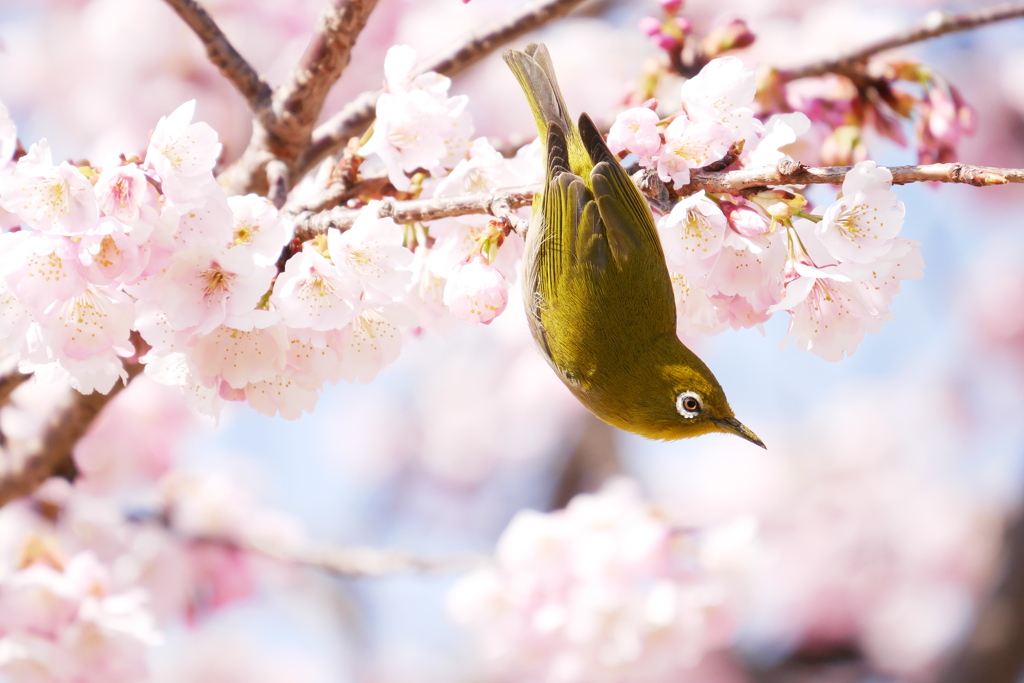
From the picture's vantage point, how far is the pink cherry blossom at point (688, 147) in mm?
1243


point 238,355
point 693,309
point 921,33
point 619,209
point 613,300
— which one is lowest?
point 921,33

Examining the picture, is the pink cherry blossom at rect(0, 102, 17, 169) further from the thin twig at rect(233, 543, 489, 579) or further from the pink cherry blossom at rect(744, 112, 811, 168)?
the thin twig at rect(233, 543, 489, 579)

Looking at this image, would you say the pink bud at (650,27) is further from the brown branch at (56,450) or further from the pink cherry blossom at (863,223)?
the brown branch at (56,450)

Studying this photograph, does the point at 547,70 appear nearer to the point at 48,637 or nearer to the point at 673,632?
the point at 673,632

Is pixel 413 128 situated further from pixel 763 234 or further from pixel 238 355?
pixel 763 234

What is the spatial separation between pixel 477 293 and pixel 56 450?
126 cm

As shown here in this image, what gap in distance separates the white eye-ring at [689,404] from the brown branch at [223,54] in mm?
1039

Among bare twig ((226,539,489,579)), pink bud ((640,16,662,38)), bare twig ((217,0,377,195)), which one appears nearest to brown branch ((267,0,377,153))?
bare twig ((217,0,377,195))

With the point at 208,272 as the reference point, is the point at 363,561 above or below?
below

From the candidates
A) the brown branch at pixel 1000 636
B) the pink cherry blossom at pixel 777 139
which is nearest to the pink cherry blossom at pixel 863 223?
the pink cherry blossom at pixel 777 139

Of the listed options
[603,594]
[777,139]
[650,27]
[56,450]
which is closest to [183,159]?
[777,139]

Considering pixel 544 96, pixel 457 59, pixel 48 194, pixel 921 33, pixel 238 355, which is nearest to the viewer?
pixel 48 194

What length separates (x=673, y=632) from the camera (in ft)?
8.77

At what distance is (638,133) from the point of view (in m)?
1.27
